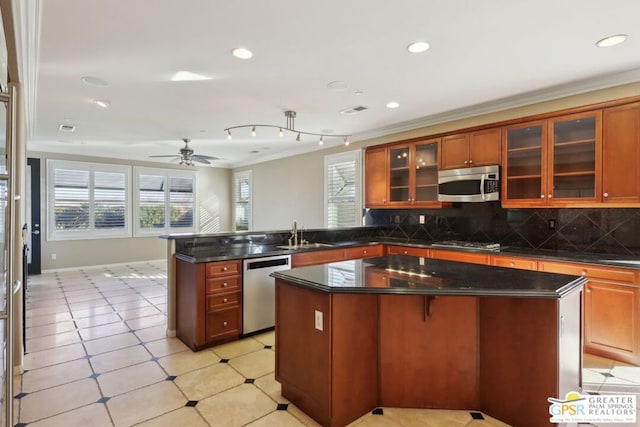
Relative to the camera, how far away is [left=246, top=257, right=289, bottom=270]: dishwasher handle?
11.7ft

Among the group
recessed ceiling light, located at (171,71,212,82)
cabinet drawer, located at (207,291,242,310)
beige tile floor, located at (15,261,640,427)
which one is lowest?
beige tile floor, located at (15,261,640,427)

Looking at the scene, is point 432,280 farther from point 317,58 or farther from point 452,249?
point 452,249

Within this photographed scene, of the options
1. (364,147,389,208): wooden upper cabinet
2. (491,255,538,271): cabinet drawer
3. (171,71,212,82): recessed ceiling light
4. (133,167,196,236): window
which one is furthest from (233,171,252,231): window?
(491,255,538,271): cabinet drawer

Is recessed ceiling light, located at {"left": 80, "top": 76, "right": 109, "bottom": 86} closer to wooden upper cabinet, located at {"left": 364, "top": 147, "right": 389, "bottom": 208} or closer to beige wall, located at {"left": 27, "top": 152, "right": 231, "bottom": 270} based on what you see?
Result: wooden upper cabinet, located at {"left": 364, "top": 147, "right": 389, "bottom": 208}

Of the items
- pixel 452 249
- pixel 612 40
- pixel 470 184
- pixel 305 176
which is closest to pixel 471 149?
pixel 470 184

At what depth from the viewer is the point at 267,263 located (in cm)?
368

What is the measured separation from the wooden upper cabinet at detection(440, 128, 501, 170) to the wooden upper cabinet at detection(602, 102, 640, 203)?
1024mm

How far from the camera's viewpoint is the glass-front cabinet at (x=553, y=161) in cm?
→ 339

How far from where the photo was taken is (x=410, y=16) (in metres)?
2.26

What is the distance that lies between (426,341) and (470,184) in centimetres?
254

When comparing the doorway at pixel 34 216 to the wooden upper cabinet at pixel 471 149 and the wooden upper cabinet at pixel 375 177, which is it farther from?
the wooden upper cabinet at pixel 471 149

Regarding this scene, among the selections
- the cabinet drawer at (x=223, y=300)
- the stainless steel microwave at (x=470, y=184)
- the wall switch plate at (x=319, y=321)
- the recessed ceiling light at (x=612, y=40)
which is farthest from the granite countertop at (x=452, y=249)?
the recessed ceiling light at (x=612, y=40)

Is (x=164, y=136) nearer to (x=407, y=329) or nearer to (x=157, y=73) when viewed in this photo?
(x=157, y=73)

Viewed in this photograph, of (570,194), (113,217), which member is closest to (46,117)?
(113,217)
